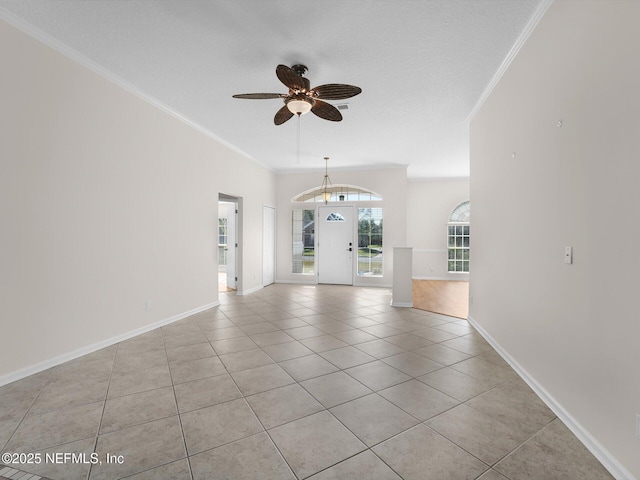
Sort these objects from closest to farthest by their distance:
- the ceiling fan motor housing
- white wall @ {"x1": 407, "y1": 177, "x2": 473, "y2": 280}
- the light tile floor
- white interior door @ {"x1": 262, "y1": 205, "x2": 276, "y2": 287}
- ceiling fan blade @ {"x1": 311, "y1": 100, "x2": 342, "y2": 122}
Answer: the light tile floor, the ceiling fan motor housing, ceiling fan blade @ {"x1": 311, "y1": 100, "x2": 342, "y2": 122}, white interior door @ {"x1": 262, "y1": 205, "x2": 276, "y2": 287}, white wall @ {"x1": 407, "y1": 177, "x2": 473, "y2": 280}

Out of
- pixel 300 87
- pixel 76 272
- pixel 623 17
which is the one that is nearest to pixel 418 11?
pixel 300 87

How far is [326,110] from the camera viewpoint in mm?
3338

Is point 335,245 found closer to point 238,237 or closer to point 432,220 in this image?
point 238,237

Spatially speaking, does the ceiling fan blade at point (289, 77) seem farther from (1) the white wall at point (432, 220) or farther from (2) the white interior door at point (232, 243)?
(1) the white wall at point (432, 220)

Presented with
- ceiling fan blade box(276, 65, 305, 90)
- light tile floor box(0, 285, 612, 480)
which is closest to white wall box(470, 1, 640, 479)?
light tile floor box(0, 285, 612, 480)

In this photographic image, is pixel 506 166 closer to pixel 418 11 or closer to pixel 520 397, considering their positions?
pixel 418 11

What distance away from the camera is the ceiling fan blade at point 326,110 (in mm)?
3245

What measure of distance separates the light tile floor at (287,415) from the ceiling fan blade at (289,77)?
99.8 inches

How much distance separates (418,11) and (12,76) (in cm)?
324

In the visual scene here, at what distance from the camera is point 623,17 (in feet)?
5.15

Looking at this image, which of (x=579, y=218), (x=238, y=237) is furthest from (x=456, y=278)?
(x=579, y=218)

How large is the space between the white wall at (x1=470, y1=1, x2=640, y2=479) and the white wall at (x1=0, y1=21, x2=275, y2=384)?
160 inches

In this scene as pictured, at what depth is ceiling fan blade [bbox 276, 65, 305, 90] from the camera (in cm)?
255

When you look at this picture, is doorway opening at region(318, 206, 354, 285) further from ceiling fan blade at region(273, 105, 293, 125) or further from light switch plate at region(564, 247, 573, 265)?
light switch plate at region(564, 247, 573, 265)
